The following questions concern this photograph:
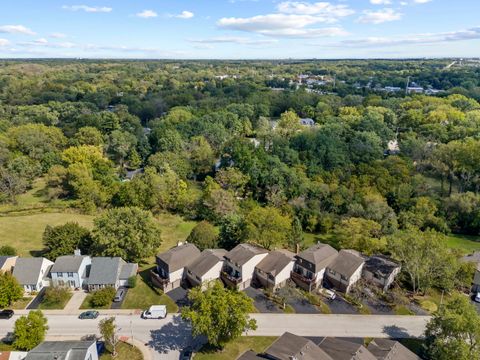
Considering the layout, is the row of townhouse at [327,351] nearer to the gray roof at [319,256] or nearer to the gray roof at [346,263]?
the gray roof at [346,263]

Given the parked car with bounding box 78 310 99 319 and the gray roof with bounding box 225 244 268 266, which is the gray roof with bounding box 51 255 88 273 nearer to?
the parked car with bounding box 78 310 99 319

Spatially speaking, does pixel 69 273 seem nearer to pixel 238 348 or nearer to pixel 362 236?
pixel 238 348

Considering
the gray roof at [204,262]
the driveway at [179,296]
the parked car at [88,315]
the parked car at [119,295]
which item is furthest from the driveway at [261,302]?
the parked car at [88,315]

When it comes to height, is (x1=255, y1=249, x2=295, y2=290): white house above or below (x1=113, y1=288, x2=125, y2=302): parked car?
above

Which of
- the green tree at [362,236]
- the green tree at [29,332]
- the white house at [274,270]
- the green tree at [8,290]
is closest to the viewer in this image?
the green tree at [29,332]

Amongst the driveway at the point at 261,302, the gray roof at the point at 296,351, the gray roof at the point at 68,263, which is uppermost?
the gray roof at the point at 296,351

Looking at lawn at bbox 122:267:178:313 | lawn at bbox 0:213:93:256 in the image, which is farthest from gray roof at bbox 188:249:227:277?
lawn at bbox 0:213:93:256

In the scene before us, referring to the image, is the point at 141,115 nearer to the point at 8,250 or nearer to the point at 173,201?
the point at 173,201
